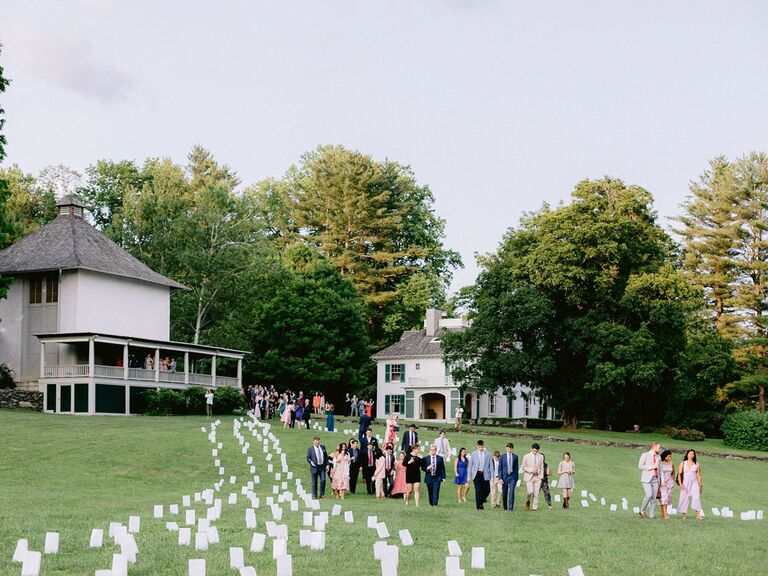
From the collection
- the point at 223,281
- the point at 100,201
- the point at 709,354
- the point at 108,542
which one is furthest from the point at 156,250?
the point at 108,542

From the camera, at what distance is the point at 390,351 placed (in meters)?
79.2

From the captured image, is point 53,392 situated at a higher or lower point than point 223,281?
lower

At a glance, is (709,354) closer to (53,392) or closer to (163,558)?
(53,392)

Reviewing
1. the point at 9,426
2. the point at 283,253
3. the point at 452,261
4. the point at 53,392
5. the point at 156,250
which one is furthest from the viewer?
the point at 452,261

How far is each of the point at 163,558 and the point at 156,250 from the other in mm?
54887

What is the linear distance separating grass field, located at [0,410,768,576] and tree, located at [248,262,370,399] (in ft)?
88.6

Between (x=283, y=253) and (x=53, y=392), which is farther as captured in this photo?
(x=283, y=253)

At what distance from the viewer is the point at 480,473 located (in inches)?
969

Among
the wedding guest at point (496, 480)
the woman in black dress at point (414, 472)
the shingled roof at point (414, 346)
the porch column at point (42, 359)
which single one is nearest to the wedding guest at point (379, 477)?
the woman in black dress at point (414, 472)

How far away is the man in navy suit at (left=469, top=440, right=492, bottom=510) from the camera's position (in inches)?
966

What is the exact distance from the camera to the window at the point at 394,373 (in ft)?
257

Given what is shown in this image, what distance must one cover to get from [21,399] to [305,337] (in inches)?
877

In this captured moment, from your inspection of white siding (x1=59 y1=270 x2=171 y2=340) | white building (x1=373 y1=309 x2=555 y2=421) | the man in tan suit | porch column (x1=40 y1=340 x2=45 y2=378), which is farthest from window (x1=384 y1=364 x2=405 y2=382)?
the man in tan suit

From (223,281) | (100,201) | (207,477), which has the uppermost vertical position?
(100,201)
